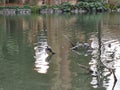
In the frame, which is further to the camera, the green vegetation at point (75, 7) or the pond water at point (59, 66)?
the green vegetation at point (75, 7)

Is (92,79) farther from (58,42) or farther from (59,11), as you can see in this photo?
(59,11)

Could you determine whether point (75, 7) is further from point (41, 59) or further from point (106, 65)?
point (106, 65)

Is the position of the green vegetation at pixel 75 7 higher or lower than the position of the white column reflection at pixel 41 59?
lower

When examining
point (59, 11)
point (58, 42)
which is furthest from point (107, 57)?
point (59, 11)

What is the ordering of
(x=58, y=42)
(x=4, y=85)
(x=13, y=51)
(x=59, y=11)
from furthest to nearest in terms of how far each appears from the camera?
(x=59, y=11) → (x=58, y=42) → (x=13, y=51) → (x=4, y=85)

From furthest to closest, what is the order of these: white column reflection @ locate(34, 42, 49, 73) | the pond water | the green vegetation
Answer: the green vegetation, white column reflection @ locate(34, 42, 49, 73), the pond water

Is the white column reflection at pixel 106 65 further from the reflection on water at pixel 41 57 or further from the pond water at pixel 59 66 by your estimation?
the reflection on water at pixel 41 57

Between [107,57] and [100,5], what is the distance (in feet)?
153

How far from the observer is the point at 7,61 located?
1983 centimetres

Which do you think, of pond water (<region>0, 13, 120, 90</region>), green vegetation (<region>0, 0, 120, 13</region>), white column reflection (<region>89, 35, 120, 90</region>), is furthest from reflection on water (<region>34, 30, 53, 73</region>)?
green vegetation (<region>0, 0, 120, 13</region>)

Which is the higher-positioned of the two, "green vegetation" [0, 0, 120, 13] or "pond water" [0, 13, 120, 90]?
"pond water" [0, 13, 120, 90]

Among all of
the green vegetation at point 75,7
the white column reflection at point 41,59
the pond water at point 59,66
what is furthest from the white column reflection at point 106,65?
the green vegetation at point 75,7

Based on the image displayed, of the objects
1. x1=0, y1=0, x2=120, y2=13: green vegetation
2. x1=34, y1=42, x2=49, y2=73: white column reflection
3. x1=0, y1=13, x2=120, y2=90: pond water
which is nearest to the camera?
x1=0, y1=13, x2=120, y2=90: pond water

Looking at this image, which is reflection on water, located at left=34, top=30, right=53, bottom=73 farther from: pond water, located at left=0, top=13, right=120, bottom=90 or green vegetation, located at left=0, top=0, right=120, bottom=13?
green vegetation, located at left=0, top=0, right=120, bottom=13
